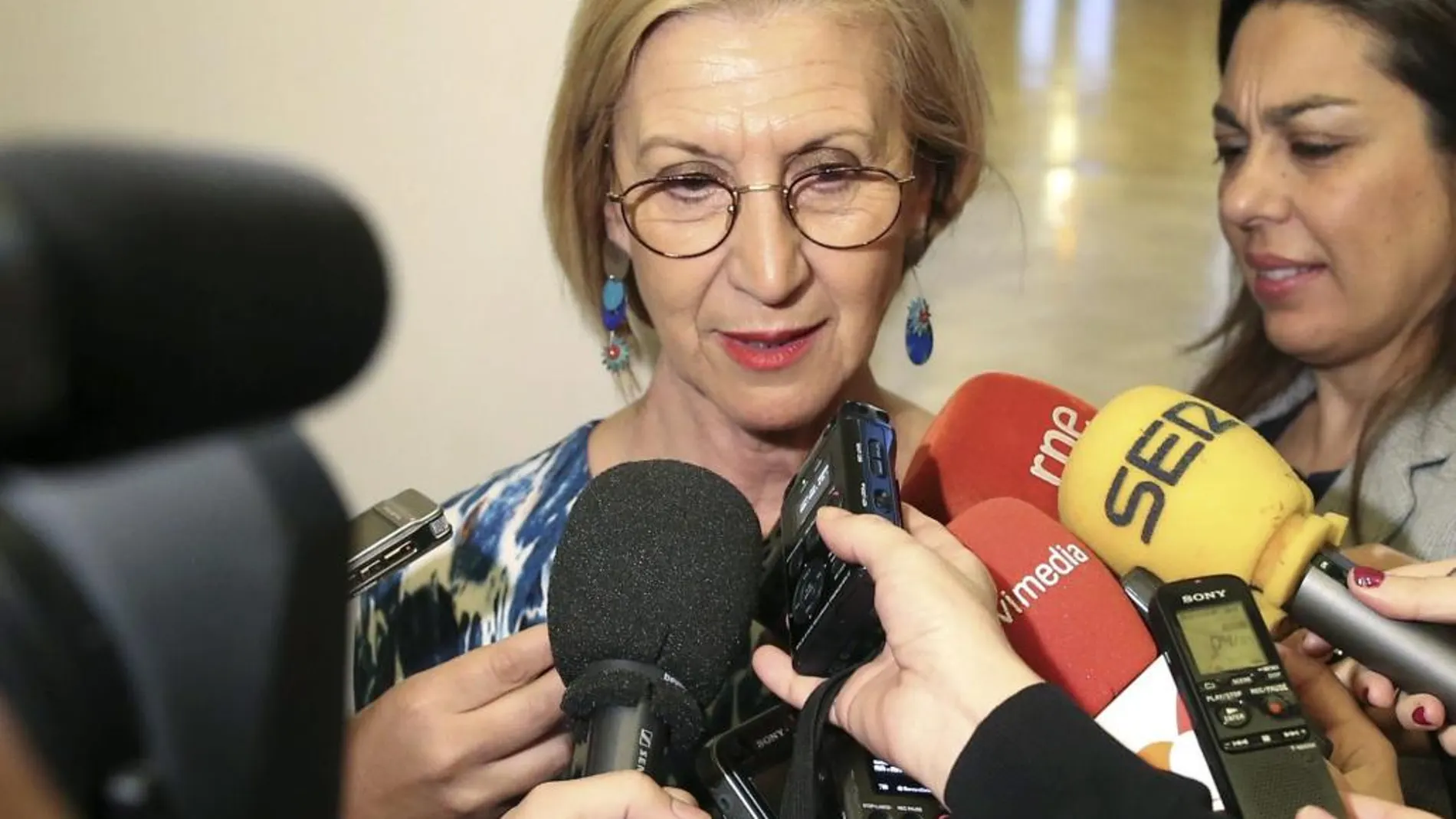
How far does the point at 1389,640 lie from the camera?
79cm

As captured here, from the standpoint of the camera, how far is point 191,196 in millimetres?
228

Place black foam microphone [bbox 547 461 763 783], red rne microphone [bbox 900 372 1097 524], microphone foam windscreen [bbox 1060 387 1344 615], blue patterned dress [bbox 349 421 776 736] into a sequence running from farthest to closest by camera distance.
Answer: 1. blue patterned dress [bbox 349 421 776 736]
2. red rne microphone [bbox 900 372 1097 524]
3. microphone foam windscreen [bbox 1060 387 1344 615]
4. black foam microphone [bbox 547 461 763 783]

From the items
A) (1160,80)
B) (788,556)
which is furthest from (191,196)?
(1160,80)

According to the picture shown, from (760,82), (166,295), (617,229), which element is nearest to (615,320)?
(617,229)

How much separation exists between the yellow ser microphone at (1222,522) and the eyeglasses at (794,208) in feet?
0.94

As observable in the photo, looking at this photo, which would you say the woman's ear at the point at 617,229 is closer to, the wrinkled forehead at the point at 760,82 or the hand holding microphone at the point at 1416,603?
the wrinkled forehead at the point at 760,82

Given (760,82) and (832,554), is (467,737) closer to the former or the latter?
(832,554)

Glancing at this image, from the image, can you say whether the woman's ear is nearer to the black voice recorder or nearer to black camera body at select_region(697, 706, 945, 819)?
black camera body at select_region(697, 706, 945, 819)

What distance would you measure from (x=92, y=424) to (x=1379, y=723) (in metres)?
1.01

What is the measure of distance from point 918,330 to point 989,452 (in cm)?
28

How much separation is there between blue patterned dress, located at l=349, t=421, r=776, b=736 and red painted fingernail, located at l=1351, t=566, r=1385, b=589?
2.31 ft

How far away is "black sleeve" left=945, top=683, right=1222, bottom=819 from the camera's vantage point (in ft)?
2.01

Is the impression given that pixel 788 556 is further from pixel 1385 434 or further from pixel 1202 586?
pixel 1385 434

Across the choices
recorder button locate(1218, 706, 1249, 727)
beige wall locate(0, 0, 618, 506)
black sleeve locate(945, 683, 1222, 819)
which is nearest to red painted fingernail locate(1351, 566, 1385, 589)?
recorder button locate(1218, 706, 1249, 727)
